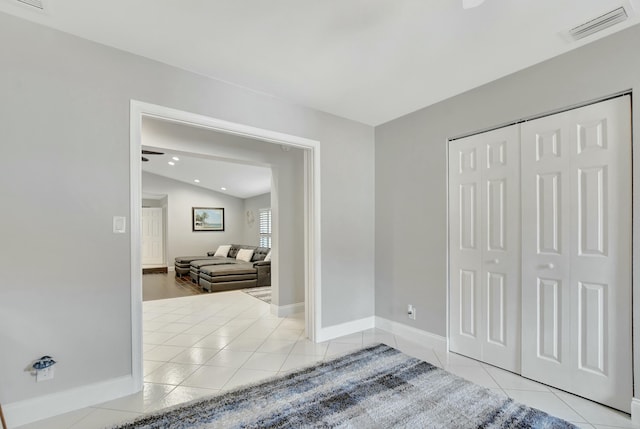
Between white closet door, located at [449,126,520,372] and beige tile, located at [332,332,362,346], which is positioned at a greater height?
white closet door, located at [449,126,520,372]

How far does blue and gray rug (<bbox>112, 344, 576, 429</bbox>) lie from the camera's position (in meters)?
1.88

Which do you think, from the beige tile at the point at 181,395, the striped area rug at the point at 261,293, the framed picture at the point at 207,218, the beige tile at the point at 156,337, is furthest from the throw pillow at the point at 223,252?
the beige tile at the point at 181,395

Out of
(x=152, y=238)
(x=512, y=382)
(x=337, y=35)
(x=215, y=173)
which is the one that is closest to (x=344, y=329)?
(x=512, y=382)

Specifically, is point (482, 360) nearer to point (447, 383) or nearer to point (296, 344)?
point (447, 383)

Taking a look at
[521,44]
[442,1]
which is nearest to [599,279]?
[521,44]

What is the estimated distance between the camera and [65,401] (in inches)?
77.5

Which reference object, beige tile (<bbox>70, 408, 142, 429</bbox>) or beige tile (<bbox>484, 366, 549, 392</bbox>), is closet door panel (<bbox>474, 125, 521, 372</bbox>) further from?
beige tile (<bbox>70, 408, 142, 429</bbox>)

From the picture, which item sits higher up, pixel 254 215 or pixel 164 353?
pixel 254 215

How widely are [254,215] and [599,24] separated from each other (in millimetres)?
9108

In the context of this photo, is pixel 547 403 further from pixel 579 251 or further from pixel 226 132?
pixel 226 132

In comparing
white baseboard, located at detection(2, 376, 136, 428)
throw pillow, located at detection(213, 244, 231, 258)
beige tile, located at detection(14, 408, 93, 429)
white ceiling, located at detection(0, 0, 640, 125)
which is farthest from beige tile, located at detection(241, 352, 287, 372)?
throw pillow, located at detection(213, 244, 231, 258)

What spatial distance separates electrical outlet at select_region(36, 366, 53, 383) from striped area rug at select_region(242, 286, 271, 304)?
342cm

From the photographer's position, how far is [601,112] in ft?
6.86

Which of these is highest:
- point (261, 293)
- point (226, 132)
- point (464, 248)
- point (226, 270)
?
point (226, 132)
